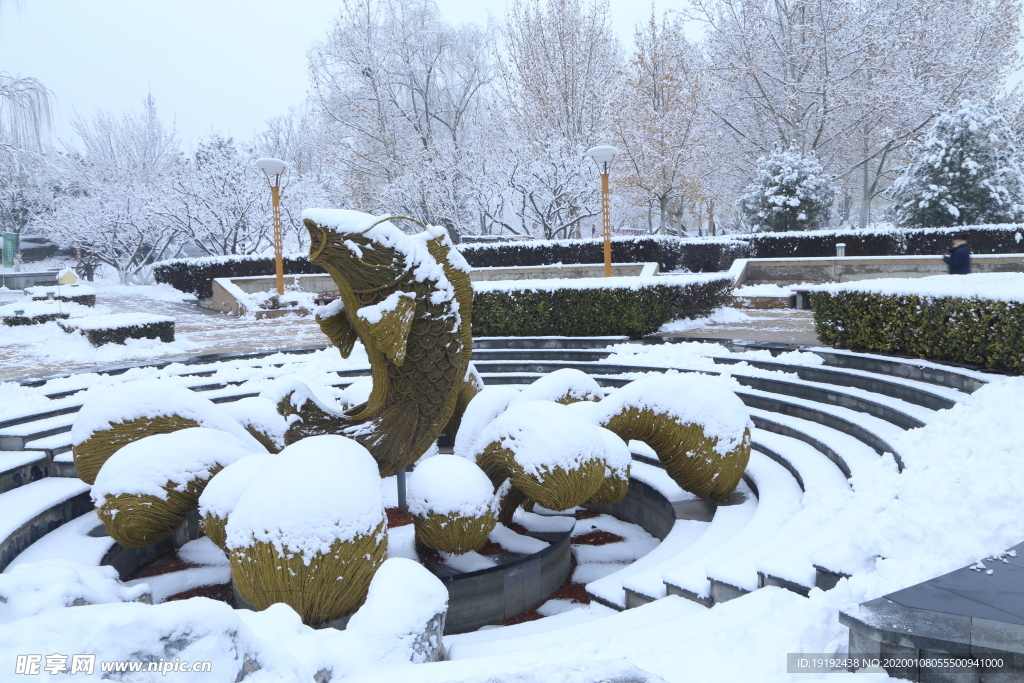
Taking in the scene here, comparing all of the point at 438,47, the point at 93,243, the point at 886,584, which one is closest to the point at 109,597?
the point at 886,584

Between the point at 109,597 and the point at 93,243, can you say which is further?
the point at 93,243

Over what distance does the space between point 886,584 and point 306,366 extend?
26.7 ft

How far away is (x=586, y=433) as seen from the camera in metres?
4.30

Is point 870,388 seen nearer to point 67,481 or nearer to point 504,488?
point 504,488

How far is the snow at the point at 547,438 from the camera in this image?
4.20 meters

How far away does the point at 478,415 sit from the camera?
16.9ft

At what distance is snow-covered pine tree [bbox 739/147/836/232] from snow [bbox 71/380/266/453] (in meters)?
20.4

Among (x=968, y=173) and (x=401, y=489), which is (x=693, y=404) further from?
(x=968, y=173)

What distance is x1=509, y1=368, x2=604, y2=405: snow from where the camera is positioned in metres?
5.36

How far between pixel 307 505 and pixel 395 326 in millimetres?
1334

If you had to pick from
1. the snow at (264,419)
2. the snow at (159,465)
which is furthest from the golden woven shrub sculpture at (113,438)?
the snow at (264,419)

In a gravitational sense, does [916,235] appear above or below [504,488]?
above

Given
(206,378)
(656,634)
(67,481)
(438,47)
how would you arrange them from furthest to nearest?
(438,47) < (206,378) < (67,481) < (656,634)

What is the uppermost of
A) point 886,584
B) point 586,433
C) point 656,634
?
point 586,433
